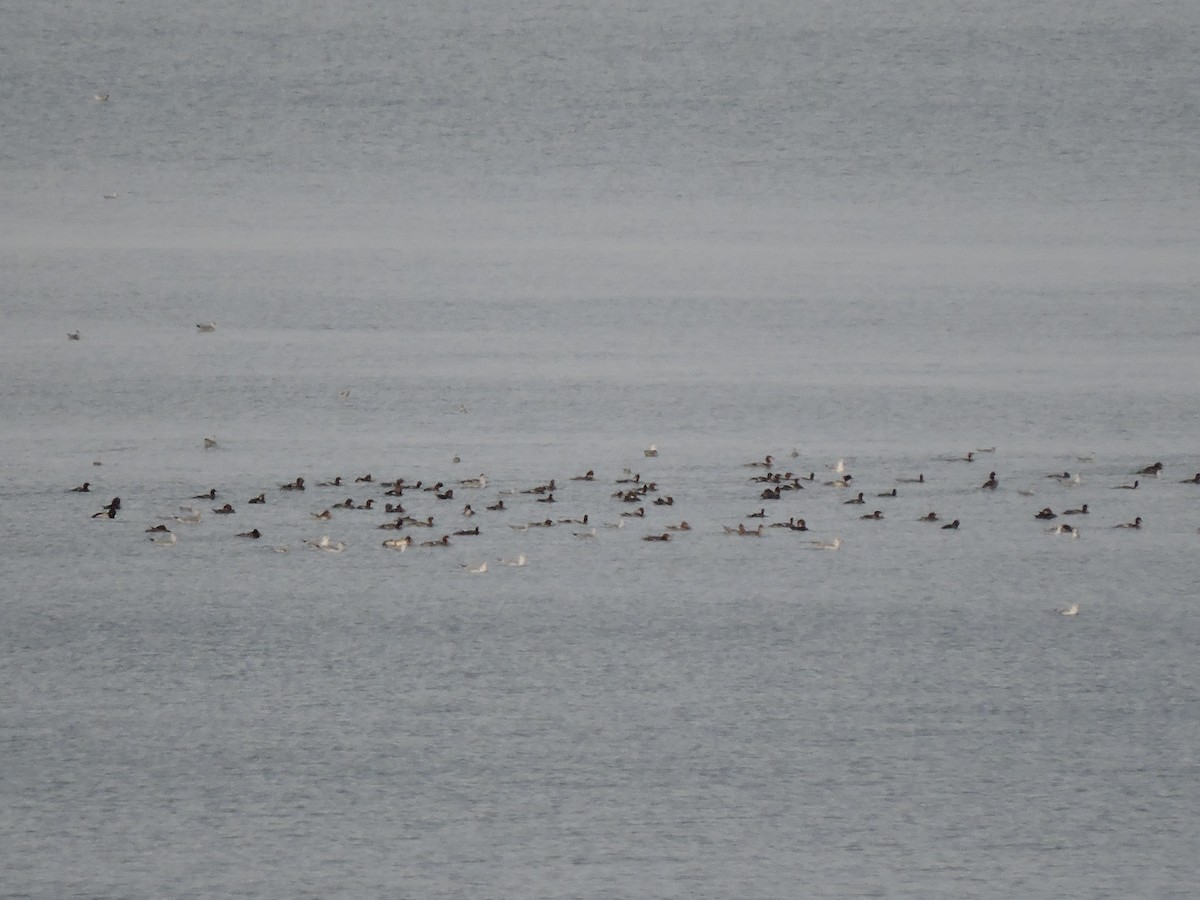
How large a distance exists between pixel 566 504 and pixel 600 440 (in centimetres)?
86

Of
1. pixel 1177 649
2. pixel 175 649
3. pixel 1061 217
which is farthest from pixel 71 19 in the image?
pixel 1177 649

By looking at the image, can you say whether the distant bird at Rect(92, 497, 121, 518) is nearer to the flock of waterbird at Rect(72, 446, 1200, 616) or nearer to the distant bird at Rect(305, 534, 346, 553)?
the flock of waterbird at Rect(72, 446, 1200, 616)

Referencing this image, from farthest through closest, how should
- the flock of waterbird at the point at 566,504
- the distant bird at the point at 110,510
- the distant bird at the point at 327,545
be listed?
the distant bird at the point at 110,510 → the flock of waterbird at the point at 566,504 → the distant bird at the point at 327,545

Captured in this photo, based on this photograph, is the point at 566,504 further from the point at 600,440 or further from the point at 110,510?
the point at 110,510

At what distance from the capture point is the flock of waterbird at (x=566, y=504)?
578 cm

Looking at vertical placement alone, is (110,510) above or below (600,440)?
below

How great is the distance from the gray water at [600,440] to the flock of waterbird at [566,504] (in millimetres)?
34

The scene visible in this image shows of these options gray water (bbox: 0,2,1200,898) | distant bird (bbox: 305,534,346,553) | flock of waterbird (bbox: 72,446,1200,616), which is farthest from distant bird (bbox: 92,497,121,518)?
distant bird (bbox: 305,534,346,553)

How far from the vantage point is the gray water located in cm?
377

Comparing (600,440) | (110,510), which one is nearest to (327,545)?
(110,510)

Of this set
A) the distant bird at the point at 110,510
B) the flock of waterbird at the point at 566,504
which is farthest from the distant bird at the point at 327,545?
the distant bird at the point at 110,510

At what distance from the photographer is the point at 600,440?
22.5 ft

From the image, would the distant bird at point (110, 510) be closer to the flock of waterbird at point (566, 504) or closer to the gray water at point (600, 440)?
the flock of waterbird at point (566, 504)

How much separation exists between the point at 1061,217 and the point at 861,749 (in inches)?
262
